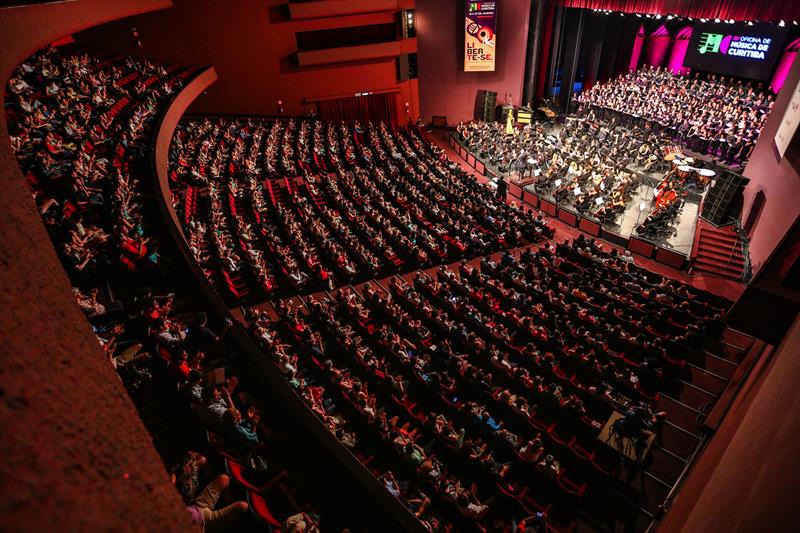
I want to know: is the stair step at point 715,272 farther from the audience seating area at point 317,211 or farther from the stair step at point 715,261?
the audience seating area at point 317,211

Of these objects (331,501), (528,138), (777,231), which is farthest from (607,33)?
(331,501)

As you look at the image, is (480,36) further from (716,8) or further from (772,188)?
(772,188)

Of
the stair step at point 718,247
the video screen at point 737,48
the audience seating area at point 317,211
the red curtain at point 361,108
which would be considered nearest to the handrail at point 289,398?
the audience seating area at point 317,211

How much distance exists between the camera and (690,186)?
11.8 metres

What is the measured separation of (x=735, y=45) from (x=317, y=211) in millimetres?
15583

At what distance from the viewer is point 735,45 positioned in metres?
14.7

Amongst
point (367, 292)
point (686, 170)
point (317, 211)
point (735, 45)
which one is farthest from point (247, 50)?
point (735, 45)

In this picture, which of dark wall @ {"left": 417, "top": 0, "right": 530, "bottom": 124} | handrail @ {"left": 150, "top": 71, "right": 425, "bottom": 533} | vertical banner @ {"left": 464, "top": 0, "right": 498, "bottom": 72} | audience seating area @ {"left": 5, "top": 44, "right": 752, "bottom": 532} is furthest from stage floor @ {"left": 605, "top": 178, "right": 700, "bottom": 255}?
handrail @ {"left": 150, "top": 71, "right": 425, "bottom": 533}

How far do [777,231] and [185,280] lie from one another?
10338mm

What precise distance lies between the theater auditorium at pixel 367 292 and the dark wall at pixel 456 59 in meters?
1.41

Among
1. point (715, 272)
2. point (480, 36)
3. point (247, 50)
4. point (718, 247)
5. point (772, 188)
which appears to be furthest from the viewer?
point (480, 36)

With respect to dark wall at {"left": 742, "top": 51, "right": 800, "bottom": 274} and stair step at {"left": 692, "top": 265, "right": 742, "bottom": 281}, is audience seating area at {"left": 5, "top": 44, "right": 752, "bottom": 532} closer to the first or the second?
stair step at {"left": 692, "top": 265, "right": 742, "bottom": 281}

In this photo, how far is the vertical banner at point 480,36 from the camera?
16250 millimetres

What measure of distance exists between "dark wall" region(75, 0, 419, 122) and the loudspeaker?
3.52 metres
